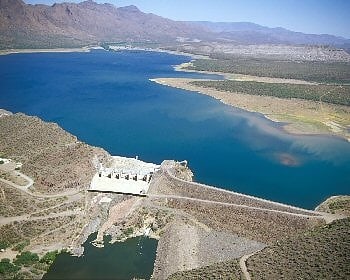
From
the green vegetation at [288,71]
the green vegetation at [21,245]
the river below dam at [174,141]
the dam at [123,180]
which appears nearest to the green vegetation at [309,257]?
the river below dam at [174,141]

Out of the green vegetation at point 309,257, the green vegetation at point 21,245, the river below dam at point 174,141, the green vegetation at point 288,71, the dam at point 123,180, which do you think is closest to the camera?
the green vegetation at point 309,257

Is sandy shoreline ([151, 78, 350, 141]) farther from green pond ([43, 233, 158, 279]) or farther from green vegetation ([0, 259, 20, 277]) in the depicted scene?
green vegetation ([0, 259, 20, 277])

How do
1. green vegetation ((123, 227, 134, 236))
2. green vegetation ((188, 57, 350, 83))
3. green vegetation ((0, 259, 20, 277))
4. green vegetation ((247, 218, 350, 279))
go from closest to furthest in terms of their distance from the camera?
green vegetation ((247, 218, 350, 279)), green vegetation ((0, 259, 20, 277)), green vegetation ((123, 227, 134, 236)), green vegetation ((188, 57, 350, 83))

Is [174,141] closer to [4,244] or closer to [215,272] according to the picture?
[4,244]

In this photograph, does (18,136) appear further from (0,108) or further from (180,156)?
(0,108)

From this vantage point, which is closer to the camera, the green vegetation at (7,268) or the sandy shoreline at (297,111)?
the green vegetation at (7,268)

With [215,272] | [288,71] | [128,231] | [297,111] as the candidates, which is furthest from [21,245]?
[288,71]

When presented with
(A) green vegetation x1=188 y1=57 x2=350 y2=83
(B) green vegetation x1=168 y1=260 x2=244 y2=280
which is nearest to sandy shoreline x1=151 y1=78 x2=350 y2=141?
(A) green vegetation x1=188 y1=57 x2=350 y2=83

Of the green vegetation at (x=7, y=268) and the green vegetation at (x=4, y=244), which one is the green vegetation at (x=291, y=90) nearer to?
the green vegetation at (x=4, y=244)
